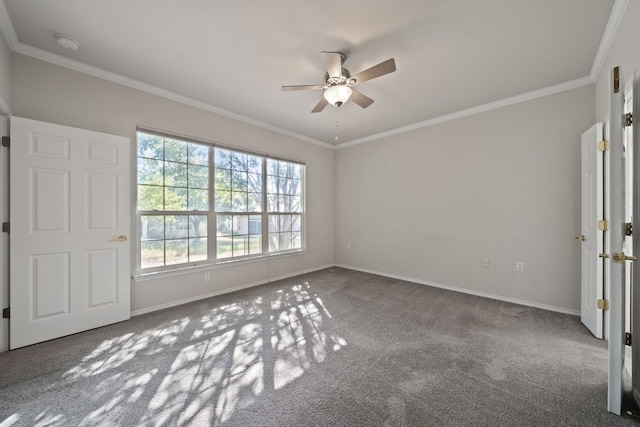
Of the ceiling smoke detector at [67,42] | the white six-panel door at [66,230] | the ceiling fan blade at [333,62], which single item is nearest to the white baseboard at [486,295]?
the ceiling fan blade at [333,62]

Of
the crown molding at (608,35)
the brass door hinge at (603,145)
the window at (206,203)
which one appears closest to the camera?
the crown molding at (608,35)

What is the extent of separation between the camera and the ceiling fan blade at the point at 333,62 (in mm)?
2059

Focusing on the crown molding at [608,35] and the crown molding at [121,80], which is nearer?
the crown molding at [608,35]

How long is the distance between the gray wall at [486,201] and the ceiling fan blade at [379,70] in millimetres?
2322

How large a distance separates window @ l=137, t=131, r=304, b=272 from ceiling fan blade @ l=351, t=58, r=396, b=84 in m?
2.43

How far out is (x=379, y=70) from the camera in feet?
6.91

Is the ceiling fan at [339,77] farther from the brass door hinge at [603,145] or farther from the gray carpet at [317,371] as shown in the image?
the gray carpet at [317,371]

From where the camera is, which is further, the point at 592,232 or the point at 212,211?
the point at 212,211

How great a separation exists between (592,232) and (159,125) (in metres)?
5.03

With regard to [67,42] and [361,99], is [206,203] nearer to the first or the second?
[67,42]

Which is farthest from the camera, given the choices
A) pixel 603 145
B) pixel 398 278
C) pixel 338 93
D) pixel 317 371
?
pixel 398 278

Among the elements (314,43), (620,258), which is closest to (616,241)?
(620,258)

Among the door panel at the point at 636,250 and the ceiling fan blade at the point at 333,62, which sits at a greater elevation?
the ceiling fan blade at the point at 333,62

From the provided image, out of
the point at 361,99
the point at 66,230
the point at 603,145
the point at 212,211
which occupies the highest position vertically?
the point at 361,99
